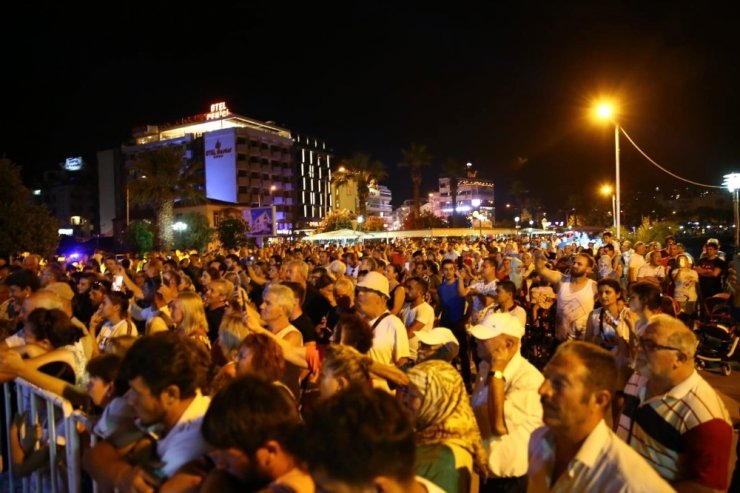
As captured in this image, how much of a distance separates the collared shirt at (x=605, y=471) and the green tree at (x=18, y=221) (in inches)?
1118

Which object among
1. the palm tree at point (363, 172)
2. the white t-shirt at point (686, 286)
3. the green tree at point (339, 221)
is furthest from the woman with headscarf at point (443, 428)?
the palm tree at point (363, 172)

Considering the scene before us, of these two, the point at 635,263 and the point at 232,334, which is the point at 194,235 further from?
the point at 232,334

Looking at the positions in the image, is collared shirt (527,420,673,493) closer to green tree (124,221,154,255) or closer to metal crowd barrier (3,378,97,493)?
metal crowd barrier (3,378,97,493)

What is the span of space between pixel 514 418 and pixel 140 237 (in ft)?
149

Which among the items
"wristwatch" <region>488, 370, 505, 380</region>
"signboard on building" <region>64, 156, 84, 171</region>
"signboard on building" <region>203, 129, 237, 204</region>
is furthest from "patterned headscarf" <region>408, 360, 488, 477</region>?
"signboard on building" <region>64, 156, 84, 171</region>

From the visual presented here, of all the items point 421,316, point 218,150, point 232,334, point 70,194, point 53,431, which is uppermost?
point 218,150

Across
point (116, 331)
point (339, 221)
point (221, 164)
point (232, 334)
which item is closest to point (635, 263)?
point (232, 334)

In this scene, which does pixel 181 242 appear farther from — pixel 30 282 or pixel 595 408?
pixel 595 408

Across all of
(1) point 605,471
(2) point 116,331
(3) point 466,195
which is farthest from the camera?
(3) point 466,195

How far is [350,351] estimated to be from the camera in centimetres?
293

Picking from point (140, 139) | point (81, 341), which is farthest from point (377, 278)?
point (140, 139)

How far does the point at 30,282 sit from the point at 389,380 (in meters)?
4.98

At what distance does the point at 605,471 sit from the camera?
1.98 meters

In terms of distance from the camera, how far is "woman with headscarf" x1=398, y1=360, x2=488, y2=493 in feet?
7.75
